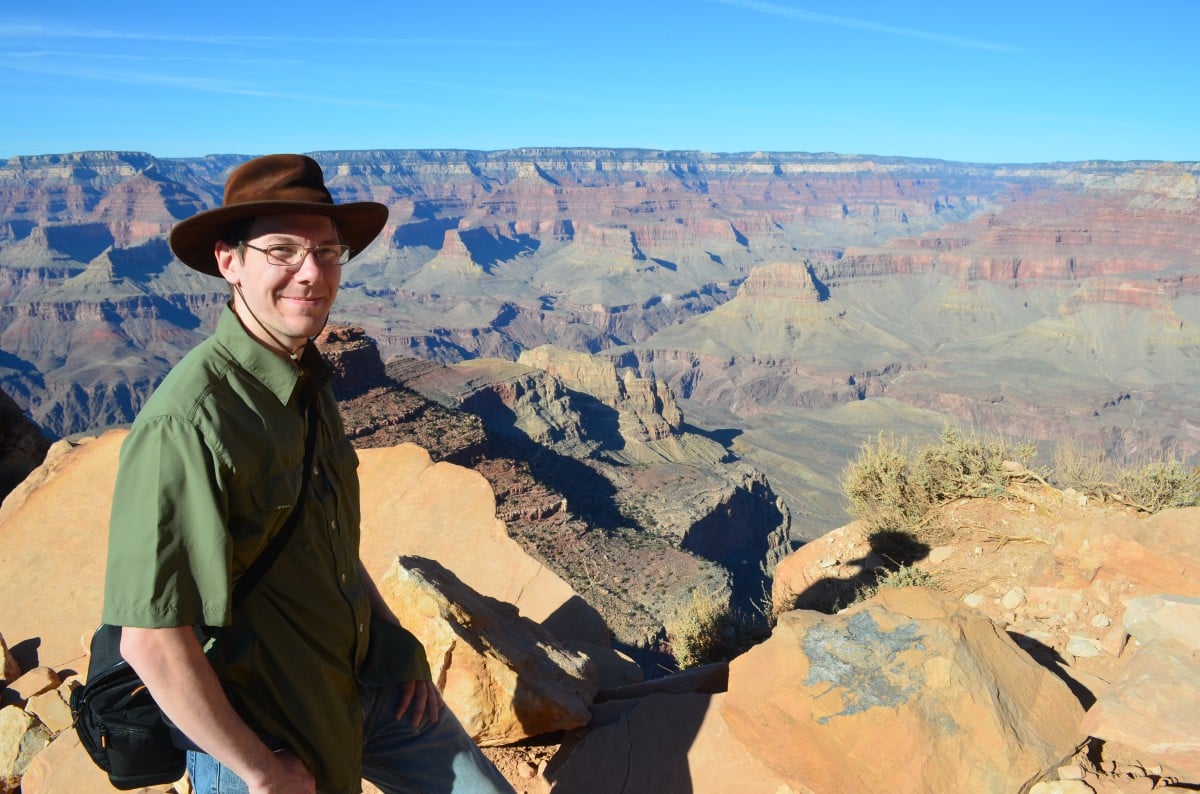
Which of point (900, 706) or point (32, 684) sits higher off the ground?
point (900, 706)

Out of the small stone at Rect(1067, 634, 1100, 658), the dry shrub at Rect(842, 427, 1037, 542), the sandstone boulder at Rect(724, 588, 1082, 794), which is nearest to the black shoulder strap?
the sandstone boulder at Rect(724, 588, 1082, 794)

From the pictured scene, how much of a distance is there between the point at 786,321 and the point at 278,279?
395 feet

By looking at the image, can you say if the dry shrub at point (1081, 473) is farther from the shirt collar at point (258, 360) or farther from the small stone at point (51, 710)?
the small stone at point (51, 710)

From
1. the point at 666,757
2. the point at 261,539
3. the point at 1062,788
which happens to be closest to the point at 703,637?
the point at 666,757

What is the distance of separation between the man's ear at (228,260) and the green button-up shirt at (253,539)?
109mm

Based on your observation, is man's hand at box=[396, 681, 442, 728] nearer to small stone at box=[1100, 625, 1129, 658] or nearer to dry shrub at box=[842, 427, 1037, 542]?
small stone at box=[1100, 625, 1129, 658]

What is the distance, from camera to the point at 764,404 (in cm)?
9469

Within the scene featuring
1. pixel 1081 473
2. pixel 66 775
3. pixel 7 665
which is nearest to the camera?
pixel 66 775

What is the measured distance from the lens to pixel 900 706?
11.6 ft

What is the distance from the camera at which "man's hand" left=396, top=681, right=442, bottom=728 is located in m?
2.67

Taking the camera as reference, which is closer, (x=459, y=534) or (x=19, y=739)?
(x=19, y=739)

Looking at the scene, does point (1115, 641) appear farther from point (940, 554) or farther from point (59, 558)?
point (59, 558)

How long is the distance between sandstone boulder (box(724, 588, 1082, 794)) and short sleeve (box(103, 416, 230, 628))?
291cm

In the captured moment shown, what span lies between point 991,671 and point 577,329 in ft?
442
